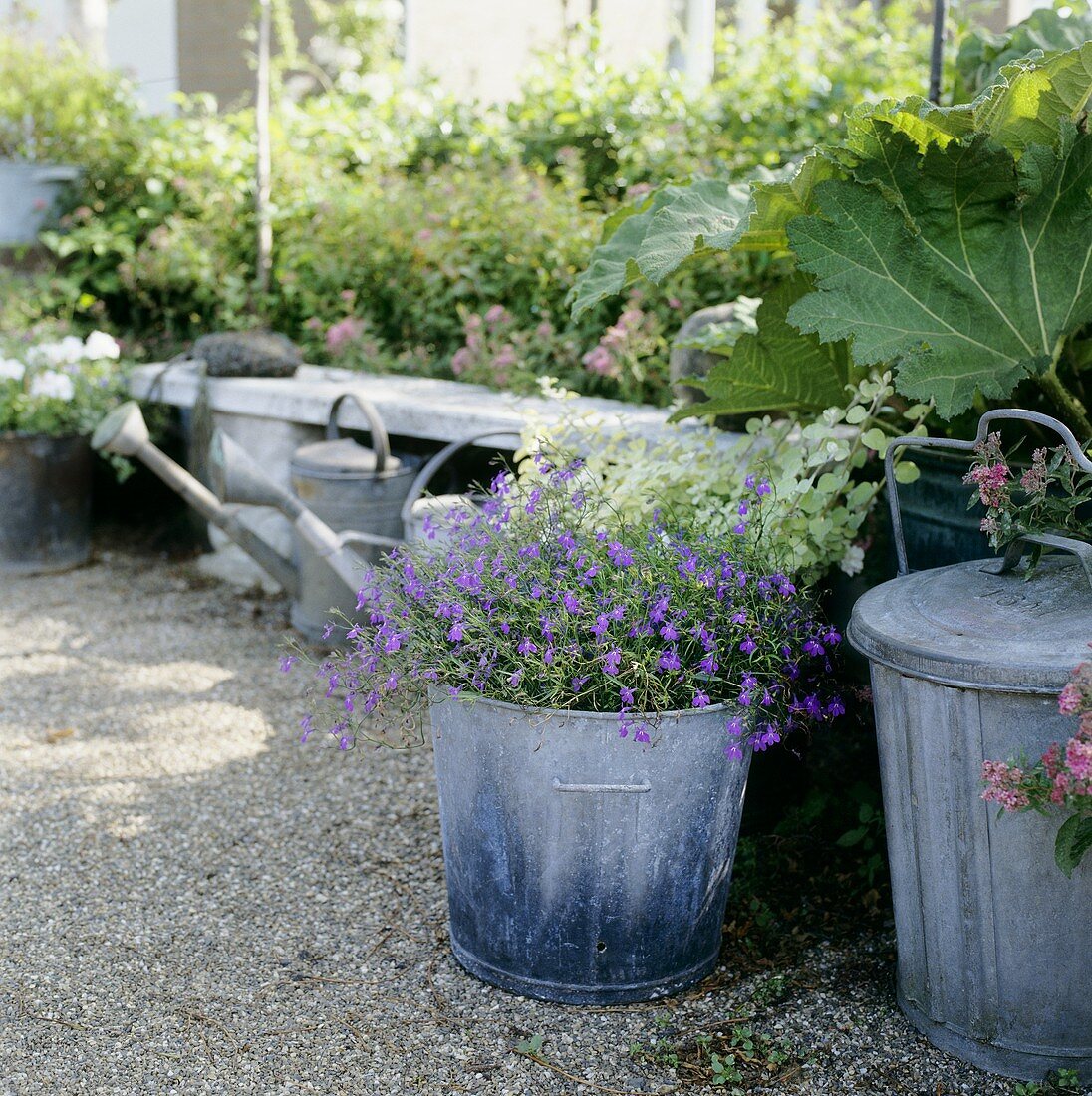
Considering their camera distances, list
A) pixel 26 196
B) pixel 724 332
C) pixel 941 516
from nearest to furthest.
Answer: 1. pixel 941 516
2. pixel 724 332
3. pixel 26 196

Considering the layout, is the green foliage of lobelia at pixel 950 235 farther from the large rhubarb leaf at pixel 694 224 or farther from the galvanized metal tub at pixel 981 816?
the galvanized metal tub at pixel 981 816

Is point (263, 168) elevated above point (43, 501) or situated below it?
above

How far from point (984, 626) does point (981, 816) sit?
0.94 feet

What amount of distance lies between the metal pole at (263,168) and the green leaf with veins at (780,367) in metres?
3.66

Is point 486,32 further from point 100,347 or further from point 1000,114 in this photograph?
point 1000,114

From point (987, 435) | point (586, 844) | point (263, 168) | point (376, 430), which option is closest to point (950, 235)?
point (987, 435)

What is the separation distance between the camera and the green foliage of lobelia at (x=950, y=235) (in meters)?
2.06

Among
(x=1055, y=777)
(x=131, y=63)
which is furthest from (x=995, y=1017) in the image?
(x=131, y=63)

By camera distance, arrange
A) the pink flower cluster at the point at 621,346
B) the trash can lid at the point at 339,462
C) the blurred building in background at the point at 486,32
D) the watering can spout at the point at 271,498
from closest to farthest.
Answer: the watering can spout at the point at 271,498, the trash can lid at the point at 339,462, the pink flower cluster at the point at 621,346, the blurred building in background at the point at 486,32

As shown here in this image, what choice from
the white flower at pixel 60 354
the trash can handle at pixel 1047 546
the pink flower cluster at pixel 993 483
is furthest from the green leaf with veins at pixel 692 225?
the white flower at pixel 60 354

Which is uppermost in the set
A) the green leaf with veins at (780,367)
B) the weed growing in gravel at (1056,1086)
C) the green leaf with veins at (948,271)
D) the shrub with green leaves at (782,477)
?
the green leaf with veins at (948,271)

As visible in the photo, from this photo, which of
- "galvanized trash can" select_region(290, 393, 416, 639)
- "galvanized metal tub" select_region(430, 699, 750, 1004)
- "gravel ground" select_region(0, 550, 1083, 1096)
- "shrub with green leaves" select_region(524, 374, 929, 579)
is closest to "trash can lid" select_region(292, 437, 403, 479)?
Result: "galvanized trash can" select_region(290, 393, 416, 639)

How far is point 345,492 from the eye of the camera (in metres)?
3.91

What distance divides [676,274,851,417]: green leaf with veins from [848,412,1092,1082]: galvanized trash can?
0.68m
